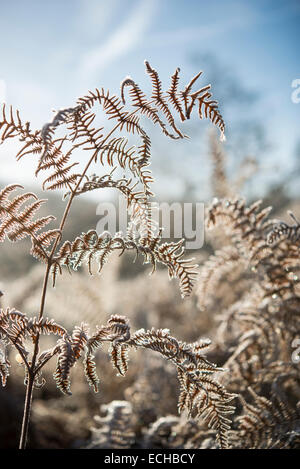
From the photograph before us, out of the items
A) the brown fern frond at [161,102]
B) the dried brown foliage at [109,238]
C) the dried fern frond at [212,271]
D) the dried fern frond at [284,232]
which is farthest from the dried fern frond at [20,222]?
the dried fern frond at [212,271]

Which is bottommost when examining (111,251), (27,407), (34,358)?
(27,407)

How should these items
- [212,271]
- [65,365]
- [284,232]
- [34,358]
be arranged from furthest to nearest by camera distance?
[212,271], [284,232], [34,358], [65,365]

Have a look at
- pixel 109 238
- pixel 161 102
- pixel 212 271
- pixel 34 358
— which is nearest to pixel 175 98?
pixel 161 102

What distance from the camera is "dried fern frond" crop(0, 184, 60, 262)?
103cm

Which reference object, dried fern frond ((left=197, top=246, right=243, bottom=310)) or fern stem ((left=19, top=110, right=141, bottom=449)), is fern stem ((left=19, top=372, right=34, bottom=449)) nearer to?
fern stem ((left=19, top=110, right=141, bottom=449))

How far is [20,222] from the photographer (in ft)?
3.43

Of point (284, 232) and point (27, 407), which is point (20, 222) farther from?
point (284, 232)

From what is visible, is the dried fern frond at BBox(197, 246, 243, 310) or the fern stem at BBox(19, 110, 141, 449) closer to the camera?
the fern stem at BBox(19, 110, 141, 449)

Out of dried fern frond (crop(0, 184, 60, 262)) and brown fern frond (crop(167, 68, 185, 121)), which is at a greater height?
brown fern frond (crop(167, 68, 185, 121))

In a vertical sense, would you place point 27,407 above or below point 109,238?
below

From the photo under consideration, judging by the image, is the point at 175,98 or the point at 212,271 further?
the point at 212,271

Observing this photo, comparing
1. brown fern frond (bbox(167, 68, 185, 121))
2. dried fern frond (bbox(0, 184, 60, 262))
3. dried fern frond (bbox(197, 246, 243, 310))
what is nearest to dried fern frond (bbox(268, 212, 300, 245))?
dried fern frond (bbox(197, 246, 243, 310))

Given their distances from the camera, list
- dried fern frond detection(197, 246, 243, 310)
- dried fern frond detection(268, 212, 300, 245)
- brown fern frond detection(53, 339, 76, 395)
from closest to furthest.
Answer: brown fern frond detection(53, 339, 76, 395) → dried fern frond detection(268, 212, 300, 245) → dried fern frond detection(197, 246, 243, 310)

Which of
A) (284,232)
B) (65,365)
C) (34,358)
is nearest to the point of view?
(65,365)
